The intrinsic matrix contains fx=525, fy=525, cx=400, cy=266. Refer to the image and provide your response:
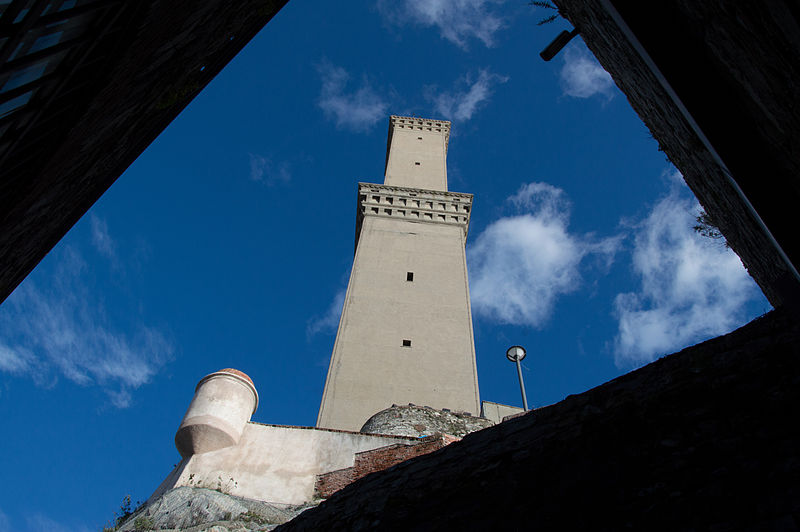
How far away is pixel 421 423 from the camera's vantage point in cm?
1165

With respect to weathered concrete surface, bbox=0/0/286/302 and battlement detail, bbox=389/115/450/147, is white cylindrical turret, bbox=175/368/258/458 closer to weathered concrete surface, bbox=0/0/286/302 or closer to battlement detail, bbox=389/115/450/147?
weathered concrete surface, bbox=0/0/286/302

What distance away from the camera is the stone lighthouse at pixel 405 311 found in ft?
48.4

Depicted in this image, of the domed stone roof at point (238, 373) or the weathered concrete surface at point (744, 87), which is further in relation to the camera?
the domed stone roof at point (238, 373)

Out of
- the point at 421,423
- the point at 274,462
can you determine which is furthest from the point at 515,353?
the point at 274,462

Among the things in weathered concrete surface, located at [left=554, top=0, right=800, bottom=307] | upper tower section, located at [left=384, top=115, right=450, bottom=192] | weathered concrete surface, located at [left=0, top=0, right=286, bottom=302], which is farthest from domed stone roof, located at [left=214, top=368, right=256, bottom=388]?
upper tower section, located at [left=384, top=115, right=450, bottom=192]

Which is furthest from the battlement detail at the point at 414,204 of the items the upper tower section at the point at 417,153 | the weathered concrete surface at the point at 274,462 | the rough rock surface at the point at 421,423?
the weathered concrete surface at the point at 274,462

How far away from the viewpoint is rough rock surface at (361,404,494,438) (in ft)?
37.1

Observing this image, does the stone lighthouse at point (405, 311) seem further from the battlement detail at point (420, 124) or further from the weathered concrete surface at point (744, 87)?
the weathered concrete surface at point (744, 87)

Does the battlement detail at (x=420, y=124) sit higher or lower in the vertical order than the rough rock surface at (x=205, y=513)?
higher

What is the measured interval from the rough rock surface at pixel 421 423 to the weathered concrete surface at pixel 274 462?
3.42ft

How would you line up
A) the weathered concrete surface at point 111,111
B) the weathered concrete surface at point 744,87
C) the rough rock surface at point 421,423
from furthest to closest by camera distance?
the rough rock surface at point 421,423 → the weathered concrete surface at point 111,111 → the weathered concrete surface at point 744,87

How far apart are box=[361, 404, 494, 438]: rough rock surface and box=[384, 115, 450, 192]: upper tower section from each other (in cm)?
1423

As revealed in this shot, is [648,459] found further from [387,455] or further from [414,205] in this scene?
[414,205]

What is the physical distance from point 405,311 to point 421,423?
630cm
